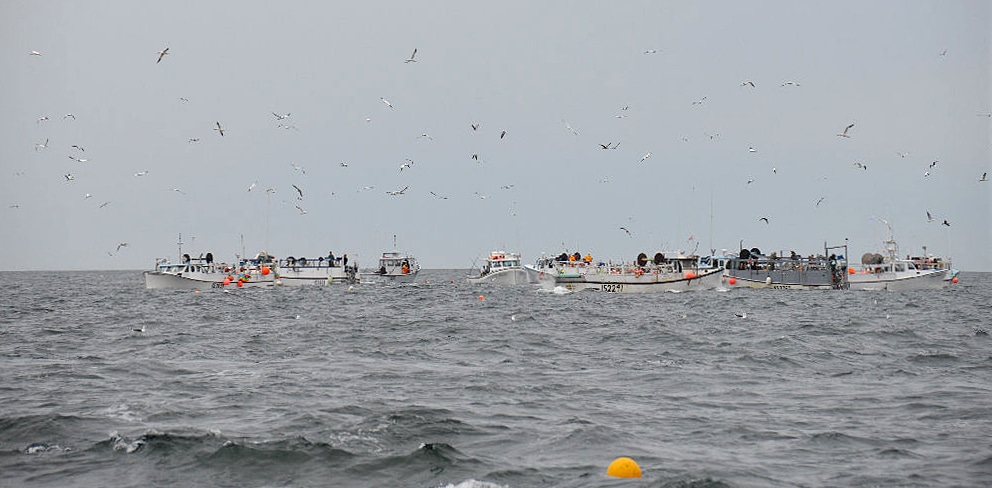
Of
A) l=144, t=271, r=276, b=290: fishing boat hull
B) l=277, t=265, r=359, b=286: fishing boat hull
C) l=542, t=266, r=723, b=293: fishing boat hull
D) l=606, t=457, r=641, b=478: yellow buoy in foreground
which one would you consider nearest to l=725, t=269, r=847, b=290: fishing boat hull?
l=542, t=266, r=723, b=293: fishing boat hull

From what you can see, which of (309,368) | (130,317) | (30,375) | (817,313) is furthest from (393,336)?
(817,313)

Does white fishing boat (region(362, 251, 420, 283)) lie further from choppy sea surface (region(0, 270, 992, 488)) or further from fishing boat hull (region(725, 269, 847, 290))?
choppy sea surface (region(0, 270, 992, 488))

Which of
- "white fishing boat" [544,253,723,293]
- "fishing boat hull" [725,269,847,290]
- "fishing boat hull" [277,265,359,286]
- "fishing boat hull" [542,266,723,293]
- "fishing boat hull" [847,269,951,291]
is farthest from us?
"fishing boat hull" [277,265,359,286]

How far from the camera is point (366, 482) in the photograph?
12602mm

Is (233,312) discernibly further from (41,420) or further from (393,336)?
(41,420)

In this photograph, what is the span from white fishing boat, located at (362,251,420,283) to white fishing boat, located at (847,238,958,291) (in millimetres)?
56897

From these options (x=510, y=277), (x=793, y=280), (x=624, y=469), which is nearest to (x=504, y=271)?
(x=510, y=277)

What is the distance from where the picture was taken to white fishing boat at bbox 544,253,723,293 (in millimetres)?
78812

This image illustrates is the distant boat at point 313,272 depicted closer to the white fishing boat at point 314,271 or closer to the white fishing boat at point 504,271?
the white fishing boat at point 314,271

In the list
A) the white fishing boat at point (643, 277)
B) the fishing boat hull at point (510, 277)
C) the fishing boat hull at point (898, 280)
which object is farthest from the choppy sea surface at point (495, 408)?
the fishing boat hull at point (510, 277)

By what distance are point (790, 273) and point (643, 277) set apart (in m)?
26.7

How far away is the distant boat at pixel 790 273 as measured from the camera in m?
97.1

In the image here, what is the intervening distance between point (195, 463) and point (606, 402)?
8.41 m

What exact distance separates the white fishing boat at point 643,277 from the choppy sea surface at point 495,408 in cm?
4219
